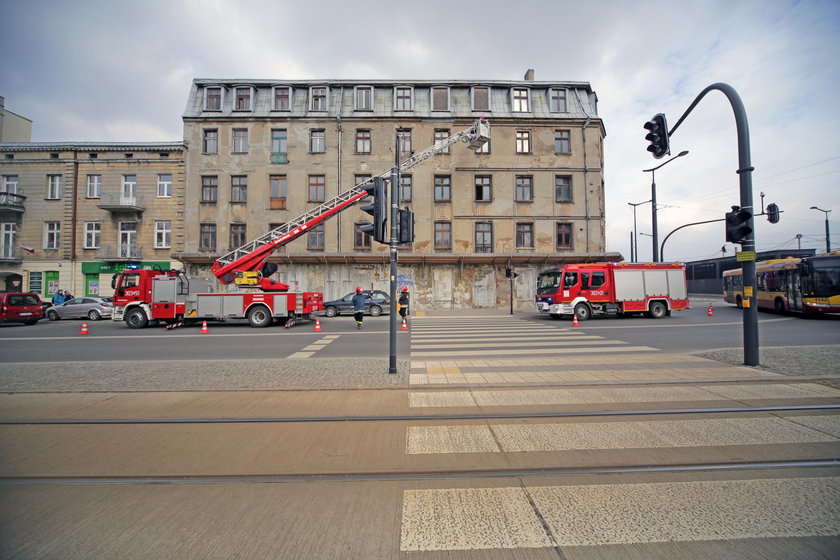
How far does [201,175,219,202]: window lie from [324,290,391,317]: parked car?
43.1 feet

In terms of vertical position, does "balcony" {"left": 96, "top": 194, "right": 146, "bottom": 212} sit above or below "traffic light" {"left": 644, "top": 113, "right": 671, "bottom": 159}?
above

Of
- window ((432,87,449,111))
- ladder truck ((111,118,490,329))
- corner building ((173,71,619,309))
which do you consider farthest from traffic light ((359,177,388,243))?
window ((432,87,449,111))

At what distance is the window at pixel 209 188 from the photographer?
28688mm

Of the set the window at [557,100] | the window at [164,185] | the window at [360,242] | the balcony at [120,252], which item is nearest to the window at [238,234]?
the window at [164,185]

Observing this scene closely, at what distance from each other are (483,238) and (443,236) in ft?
9.61

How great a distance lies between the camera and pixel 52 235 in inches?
1127

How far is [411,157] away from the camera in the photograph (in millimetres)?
28312

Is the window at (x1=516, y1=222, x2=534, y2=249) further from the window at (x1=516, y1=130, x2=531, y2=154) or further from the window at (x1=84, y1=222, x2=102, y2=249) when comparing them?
the window at (x1=84, y1=222, x2=102, y2=249)

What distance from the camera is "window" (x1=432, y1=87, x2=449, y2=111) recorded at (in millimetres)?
29453

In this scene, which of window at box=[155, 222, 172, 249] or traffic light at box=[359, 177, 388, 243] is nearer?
traffic light at box=[359, 177, 388, 243]

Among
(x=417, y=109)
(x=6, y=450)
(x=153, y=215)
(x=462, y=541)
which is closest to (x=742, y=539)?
(x=462, y=541)

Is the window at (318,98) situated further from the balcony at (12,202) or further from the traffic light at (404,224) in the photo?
the traffic light at (404,224)

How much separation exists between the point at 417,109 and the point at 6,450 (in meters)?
29.4

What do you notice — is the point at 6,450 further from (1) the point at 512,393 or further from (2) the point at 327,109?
(2) the point at 327,109
